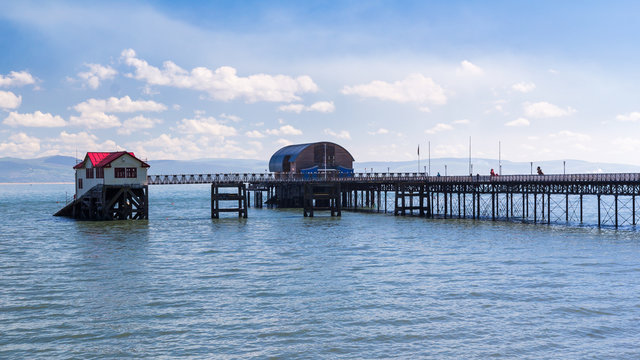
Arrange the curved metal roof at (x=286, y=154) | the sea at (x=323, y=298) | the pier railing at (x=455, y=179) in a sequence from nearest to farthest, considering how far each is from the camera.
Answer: the sea at (x=323, y=298) < the pier railing at (x=455, y=179) < the curved metal roof at (x=286, y=154)

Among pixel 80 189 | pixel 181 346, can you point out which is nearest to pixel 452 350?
pixel 181 346

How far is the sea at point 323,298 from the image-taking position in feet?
75.1

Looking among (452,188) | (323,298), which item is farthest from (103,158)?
(323,298)

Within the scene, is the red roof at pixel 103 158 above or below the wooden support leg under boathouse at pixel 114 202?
above

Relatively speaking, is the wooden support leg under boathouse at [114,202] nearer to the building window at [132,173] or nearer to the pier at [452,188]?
the building window at [132,173]

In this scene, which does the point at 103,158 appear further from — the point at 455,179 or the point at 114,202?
the point at 455,179

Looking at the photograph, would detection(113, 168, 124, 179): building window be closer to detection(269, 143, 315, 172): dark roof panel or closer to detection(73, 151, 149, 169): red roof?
detection(73, 151, 149, 169): red roof

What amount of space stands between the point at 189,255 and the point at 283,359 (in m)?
26.3

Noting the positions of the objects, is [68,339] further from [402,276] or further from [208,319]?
[402,276]

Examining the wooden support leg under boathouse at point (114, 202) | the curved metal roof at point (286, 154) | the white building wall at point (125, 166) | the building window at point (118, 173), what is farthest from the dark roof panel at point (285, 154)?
the building window at point (118, 173)

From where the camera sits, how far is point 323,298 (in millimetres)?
30438

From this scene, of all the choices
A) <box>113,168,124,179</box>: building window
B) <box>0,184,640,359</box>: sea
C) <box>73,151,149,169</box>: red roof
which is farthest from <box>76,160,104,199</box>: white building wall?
<box>0,184,640,359</box>: sea

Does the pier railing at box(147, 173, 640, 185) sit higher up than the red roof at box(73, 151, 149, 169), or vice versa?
the red roof at box(73, 151, 149, 169)

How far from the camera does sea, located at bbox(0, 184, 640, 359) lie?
901 inches
